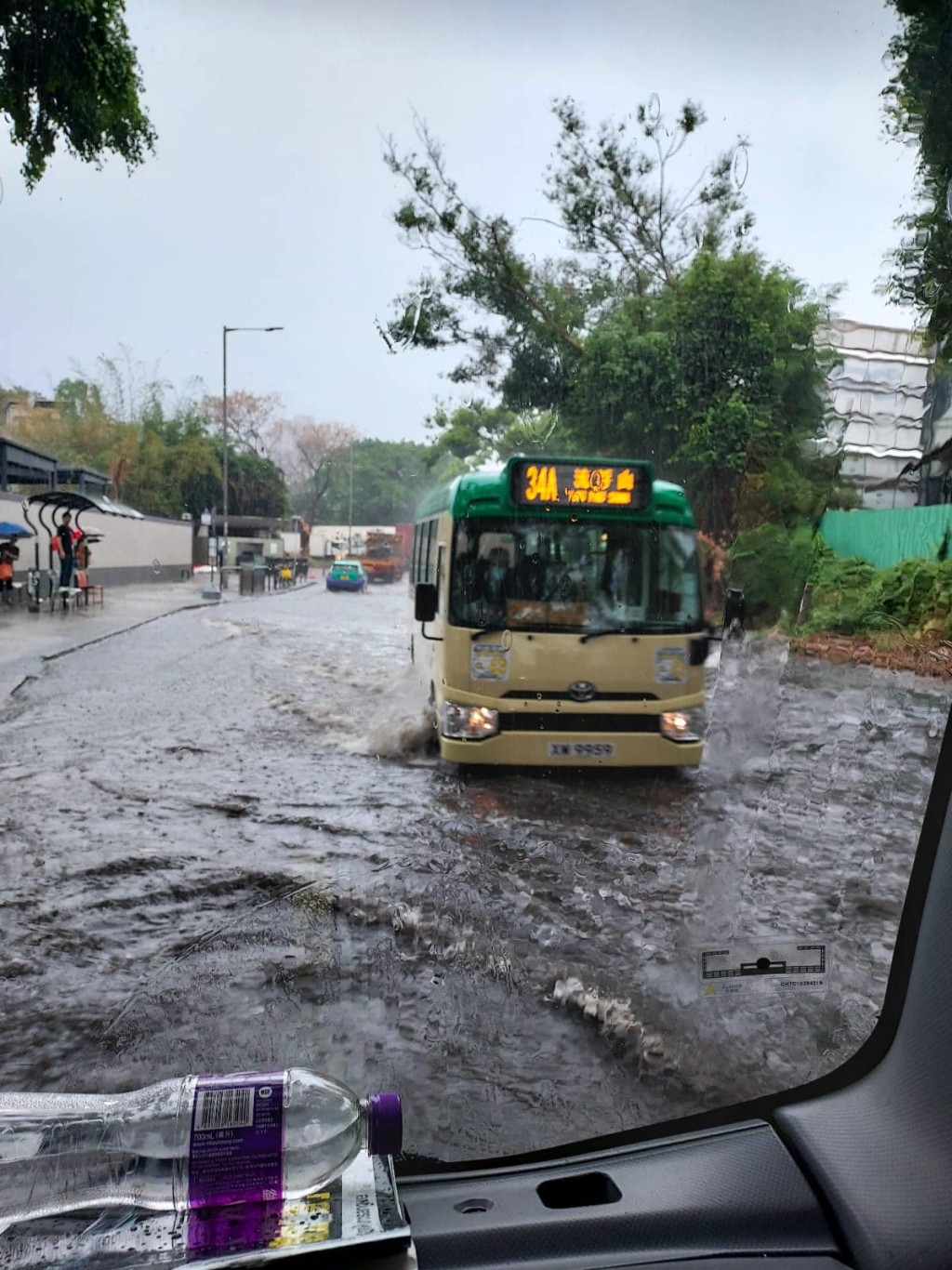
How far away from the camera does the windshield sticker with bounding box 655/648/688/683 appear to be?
2.28 m

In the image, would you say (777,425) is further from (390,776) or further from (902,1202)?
(390,776)

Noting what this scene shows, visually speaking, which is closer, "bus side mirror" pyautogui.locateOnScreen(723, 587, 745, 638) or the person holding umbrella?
"bus side mirror" pyautogui.locateOnScreen(723, 587, 745, 638)

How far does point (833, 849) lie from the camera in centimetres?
174

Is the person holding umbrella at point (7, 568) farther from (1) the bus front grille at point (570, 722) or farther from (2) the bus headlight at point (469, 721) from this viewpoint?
(1) the bus front grille at point (570, 722)

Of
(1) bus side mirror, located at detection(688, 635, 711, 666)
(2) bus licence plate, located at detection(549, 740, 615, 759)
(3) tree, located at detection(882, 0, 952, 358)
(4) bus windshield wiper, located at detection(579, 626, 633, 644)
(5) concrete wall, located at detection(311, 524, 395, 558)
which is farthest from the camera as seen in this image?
(2) bus licence plate, located at detection(549, 740, 615, 759)

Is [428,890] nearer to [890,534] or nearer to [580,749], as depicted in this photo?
[580,749]

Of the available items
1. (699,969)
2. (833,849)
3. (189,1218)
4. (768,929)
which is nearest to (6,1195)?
(189,1218)

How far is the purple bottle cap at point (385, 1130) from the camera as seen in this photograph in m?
1.17

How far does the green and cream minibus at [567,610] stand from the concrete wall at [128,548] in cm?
68

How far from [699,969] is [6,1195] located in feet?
3.46

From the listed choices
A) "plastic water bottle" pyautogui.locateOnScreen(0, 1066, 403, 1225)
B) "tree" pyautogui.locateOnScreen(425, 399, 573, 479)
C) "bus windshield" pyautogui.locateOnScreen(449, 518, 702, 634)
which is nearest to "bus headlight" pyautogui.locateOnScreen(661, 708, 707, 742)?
"bus windshield" pyautogui.locateOnScreen(449, 518, 702, 634)

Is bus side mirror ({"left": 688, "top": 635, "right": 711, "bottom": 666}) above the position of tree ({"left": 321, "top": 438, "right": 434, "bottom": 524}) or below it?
below

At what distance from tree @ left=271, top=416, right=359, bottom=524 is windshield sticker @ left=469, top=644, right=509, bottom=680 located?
66 centimetres

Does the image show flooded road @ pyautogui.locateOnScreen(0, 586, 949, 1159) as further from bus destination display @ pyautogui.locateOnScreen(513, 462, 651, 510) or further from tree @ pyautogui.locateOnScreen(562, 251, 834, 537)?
bus destination display @ pyautogui.locateOnScreen(513, 462, 651, 510)
